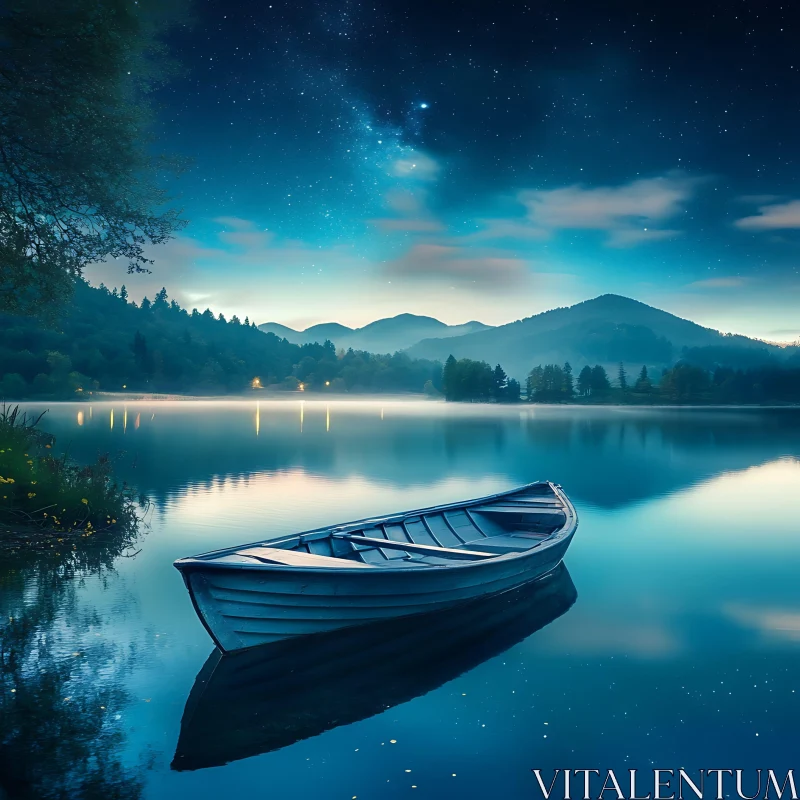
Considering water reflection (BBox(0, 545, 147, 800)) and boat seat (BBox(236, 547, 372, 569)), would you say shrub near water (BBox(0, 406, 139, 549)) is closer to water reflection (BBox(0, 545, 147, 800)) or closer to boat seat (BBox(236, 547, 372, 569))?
water reflection (BBox(0, 545, 147, 800))

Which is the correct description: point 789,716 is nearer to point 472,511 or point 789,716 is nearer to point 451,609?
point 451,609

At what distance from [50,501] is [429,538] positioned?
1076 cm

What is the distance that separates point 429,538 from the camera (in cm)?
1620

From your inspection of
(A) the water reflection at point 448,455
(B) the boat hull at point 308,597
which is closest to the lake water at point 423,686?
(B) the boat hull at point 308,597

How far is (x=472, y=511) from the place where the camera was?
1856cm

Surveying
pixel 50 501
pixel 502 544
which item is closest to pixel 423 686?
pixel 502 544

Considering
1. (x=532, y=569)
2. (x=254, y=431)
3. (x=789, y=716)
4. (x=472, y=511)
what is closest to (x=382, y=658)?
(x=532, y=569)

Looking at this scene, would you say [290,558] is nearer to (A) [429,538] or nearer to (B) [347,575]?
(B) [347,575]

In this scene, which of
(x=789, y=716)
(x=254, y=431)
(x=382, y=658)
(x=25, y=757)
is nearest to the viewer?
(x=25, y=757)

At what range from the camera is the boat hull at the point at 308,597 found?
10.2 m

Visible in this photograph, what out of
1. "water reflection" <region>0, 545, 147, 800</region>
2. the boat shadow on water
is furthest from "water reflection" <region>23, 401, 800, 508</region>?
the boat shadow on water

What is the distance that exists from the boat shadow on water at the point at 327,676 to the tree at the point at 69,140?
44.1 ft

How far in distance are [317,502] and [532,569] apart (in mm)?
16752

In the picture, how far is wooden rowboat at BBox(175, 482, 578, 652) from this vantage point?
10.3 metres
